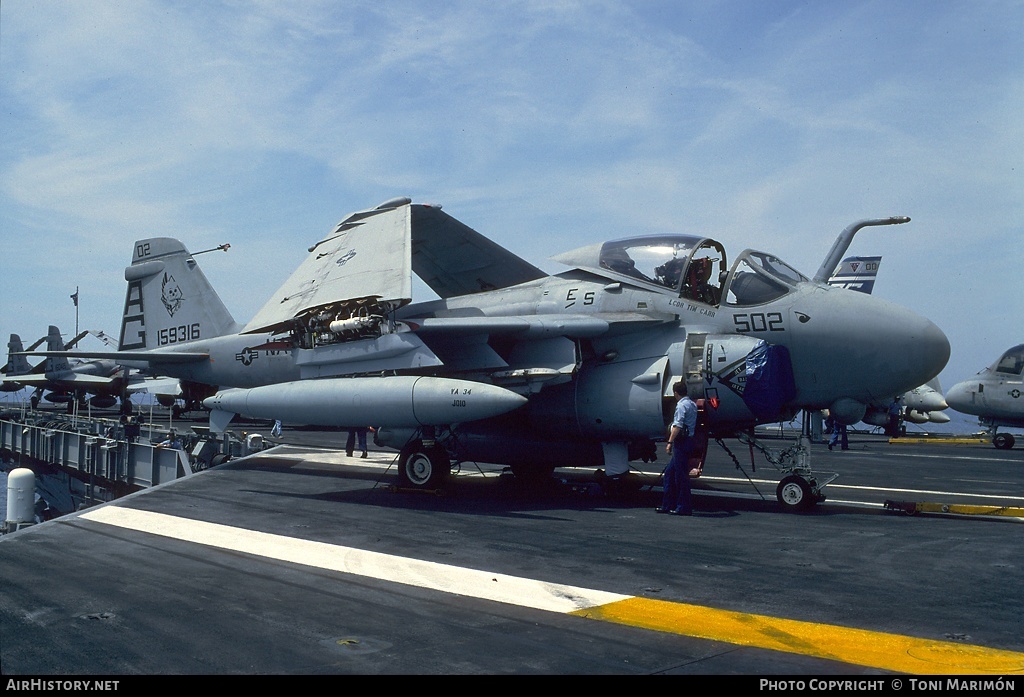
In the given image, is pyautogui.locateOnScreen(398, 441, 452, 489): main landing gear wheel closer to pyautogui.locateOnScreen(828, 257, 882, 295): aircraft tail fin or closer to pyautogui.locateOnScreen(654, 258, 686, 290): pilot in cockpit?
pyautogui.locateOnScreen(654, 258, 686, 290): pilot in cockpit

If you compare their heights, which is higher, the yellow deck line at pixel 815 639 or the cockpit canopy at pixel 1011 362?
the cockpit canopy at pixel 1011 362

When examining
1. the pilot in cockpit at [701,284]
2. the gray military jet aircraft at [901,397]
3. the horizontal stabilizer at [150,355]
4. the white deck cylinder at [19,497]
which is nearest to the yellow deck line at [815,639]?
the pilot in cockpit at [701,284]

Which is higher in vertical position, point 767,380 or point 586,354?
point 586,354

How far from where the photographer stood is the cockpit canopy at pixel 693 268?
11602 millimetres

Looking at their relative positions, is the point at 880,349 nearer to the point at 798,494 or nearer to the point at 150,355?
the point at 798,494

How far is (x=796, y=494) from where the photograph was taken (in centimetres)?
1125

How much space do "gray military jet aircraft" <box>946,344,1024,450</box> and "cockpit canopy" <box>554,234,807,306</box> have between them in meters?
21.6

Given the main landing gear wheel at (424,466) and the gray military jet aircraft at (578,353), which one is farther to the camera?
the main landing gear wheel at (424,466)

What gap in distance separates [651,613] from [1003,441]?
31294 mm

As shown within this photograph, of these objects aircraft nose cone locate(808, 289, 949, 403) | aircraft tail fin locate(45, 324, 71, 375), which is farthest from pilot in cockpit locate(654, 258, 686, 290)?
aircraft tail fin locate(45, 324, 71, 375)

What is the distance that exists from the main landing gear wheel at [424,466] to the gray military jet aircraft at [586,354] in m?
0.02

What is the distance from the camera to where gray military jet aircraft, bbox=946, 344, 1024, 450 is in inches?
1120

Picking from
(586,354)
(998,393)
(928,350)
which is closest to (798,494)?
(928,350)

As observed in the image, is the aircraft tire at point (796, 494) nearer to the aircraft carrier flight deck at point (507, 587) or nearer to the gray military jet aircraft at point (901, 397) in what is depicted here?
the aircraft carrier flight deck at point (507, 587)
